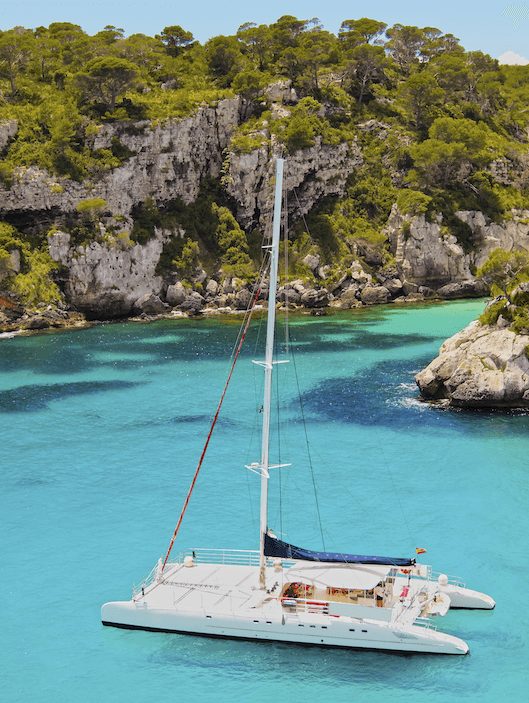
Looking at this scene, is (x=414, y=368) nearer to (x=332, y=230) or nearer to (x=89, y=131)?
(x=332, y=230)

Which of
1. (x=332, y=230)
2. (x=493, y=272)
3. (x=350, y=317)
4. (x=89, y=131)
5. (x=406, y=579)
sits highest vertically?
(x=89, y=131)

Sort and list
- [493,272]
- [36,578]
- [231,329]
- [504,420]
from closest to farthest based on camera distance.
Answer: [36,578]
[504,420]
[493,272]
[231,329]

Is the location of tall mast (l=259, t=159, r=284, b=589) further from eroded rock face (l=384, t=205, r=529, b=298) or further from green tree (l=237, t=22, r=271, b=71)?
green tree (l=237, t=22, r=271, b=71)

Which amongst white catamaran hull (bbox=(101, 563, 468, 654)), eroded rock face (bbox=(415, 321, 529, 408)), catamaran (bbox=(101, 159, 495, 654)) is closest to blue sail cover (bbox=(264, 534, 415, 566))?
catamaran (bbox=(101, 159, 495, 654))

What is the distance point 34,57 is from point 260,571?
387 feet

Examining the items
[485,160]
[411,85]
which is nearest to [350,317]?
[485,160]

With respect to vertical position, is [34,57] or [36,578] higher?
[34,57]

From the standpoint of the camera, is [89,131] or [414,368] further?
[89,131]

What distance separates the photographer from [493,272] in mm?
56625

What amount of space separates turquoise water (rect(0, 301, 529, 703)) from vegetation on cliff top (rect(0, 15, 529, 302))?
49700 millimetres

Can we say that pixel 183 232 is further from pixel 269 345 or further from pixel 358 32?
pixel 269 345

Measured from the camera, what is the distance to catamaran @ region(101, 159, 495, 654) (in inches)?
795

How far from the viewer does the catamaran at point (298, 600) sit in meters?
20.2

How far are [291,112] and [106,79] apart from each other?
33561mm
